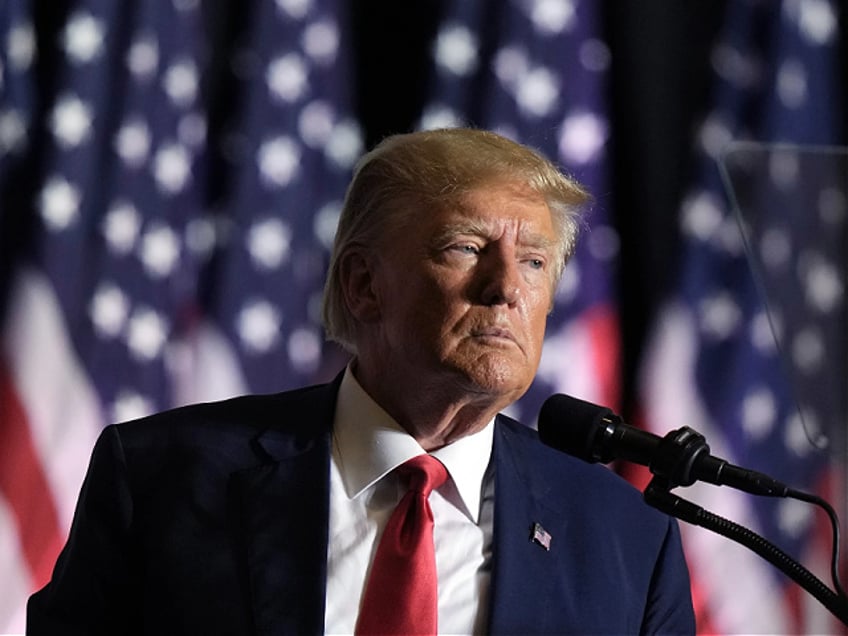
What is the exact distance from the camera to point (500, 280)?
1.76m

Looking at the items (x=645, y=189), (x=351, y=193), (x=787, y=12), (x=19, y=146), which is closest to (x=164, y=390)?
(x=19, y=146)

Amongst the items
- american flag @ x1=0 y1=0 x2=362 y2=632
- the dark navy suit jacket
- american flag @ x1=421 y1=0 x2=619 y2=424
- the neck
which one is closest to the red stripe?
american flag @ x1=0 y1=0 x2=362 y2=632

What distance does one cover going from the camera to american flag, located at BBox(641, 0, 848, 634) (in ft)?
8.67

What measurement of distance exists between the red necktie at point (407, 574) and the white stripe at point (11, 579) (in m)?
1.00

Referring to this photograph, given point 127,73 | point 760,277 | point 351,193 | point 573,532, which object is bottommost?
point 573,532

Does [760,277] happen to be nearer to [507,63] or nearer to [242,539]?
[507,63]

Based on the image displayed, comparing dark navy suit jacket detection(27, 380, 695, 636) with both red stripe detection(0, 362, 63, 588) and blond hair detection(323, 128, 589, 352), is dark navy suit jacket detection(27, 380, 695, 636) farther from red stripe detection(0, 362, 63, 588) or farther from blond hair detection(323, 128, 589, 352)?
red stripe detection(0, 362, 63, 588)

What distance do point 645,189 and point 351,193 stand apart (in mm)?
989

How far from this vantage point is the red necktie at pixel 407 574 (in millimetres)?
1690

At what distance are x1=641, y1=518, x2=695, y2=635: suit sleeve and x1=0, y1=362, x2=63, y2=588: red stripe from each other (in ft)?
4.02

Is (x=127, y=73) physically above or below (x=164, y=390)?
above

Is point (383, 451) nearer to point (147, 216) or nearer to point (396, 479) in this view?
point (396, 479)

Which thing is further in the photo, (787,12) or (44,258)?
(787,12)

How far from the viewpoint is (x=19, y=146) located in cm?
249
